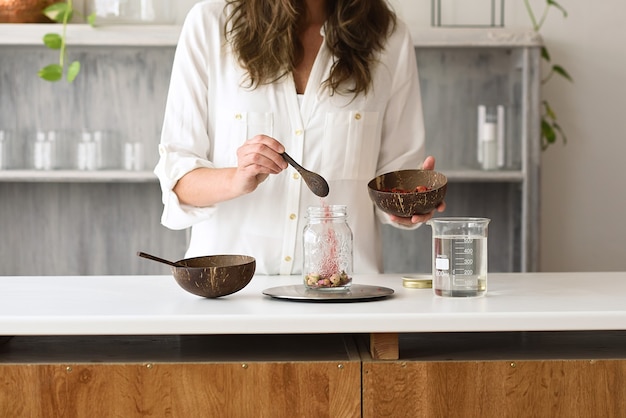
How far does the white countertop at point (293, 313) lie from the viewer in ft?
4.35

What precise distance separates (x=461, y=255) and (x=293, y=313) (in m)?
0.34

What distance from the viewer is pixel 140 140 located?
3.55 meters

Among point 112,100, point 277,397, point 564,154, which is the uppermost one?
point 112,100

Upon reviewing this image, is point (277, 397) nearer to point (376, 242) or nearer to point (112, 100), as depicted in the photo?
point (376, 242)

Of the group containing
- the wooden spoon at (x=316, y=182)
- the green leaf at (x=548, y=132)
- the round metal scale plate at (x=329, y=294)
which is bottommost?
the round metal scale plate at (x=329, y=294)

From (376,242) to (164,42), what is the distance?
1.48 metres

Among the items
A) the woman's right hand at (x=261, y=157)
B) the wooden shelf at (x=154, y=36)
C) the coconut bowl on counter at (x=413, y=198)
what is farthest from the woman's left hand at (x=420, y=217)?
the wooden shelf at (x=154, y=36)

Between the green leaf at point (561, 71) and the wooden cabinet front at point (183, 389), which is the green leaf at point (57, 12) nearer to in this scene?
the green leaf at point (561, 71)

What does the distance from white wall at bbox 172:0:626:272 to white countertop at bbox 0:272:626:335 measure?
2101 mm

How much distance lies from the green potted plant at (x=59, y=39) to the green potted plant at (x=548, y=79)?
1.81m

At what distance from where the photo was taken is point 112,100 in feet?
11.7

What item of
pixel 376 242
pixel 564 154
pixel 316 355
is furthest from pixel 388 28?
pixel 564 154

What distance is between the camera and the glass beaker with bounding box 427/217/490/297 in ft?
4.91

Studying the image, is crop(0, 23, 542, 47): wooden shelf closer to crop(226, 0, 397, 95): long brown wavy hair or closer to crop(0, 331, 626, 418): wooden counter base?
crop(226, 0, 397, 95): long brown wavy hair
